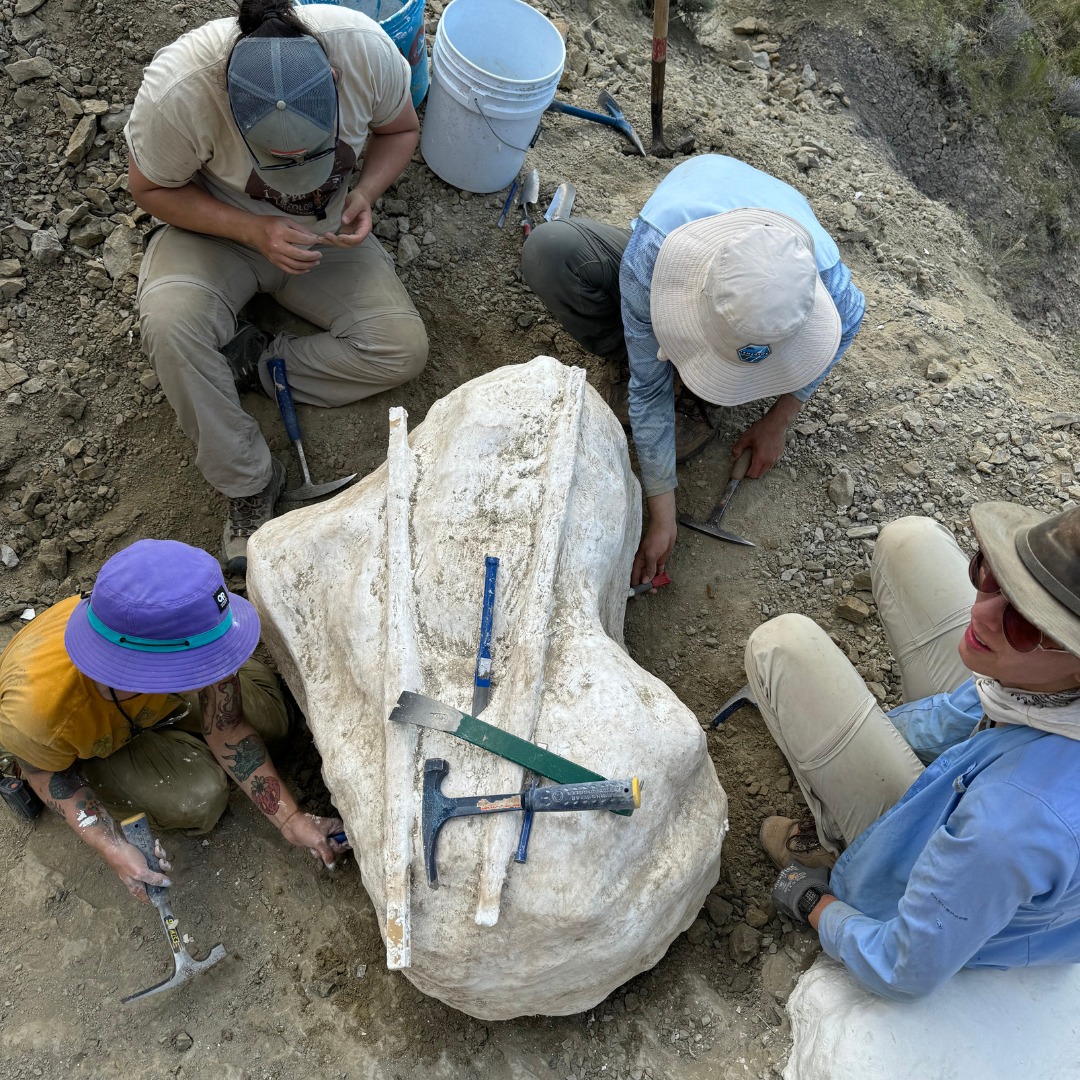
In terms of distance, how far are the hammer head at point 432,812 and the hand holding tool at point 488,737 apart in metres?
0.10

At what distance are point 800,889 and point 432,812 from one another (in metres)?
1.15

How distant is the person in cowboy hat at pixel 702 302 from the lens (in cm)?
237

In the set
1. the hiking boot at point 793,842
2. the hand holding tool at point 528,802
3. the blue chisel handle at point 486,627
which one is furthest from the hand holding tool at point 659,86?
the hand holding tool at point 528,802

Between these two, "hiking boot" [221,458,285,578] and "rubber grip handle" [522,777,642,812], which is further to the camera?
"hiking boot" [221,458,285,578]

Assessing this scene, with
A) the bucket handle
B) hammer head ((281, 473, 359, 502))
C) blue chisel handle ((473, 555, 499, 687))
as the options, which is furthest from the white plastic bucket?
blue chisel handle ((473, 555, 499, 687))

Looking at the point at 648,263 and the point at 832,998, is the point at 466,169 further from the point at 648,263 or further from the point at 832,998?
the point at 832,998

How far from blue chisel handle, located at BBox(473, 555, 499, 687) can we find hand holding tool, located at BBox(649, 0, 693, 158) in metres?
2.96

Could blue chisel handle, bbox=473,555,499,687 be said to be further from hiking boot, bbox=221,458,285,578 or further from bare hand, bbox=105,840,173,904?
hiking boot, bbox=221,458,285,578

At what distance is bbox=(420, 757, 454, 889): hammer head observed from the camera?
6.39ft

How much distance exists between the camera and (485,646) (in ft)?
7.20

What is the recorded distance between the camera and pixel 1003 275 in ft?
16.2

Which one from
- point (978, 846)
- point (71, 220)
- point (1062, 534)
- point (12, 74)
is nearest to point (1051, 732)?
point (978, 846)

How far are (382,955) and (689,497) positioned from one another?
6.62ft

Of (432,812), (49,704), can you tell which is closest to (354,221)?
(49,704)
